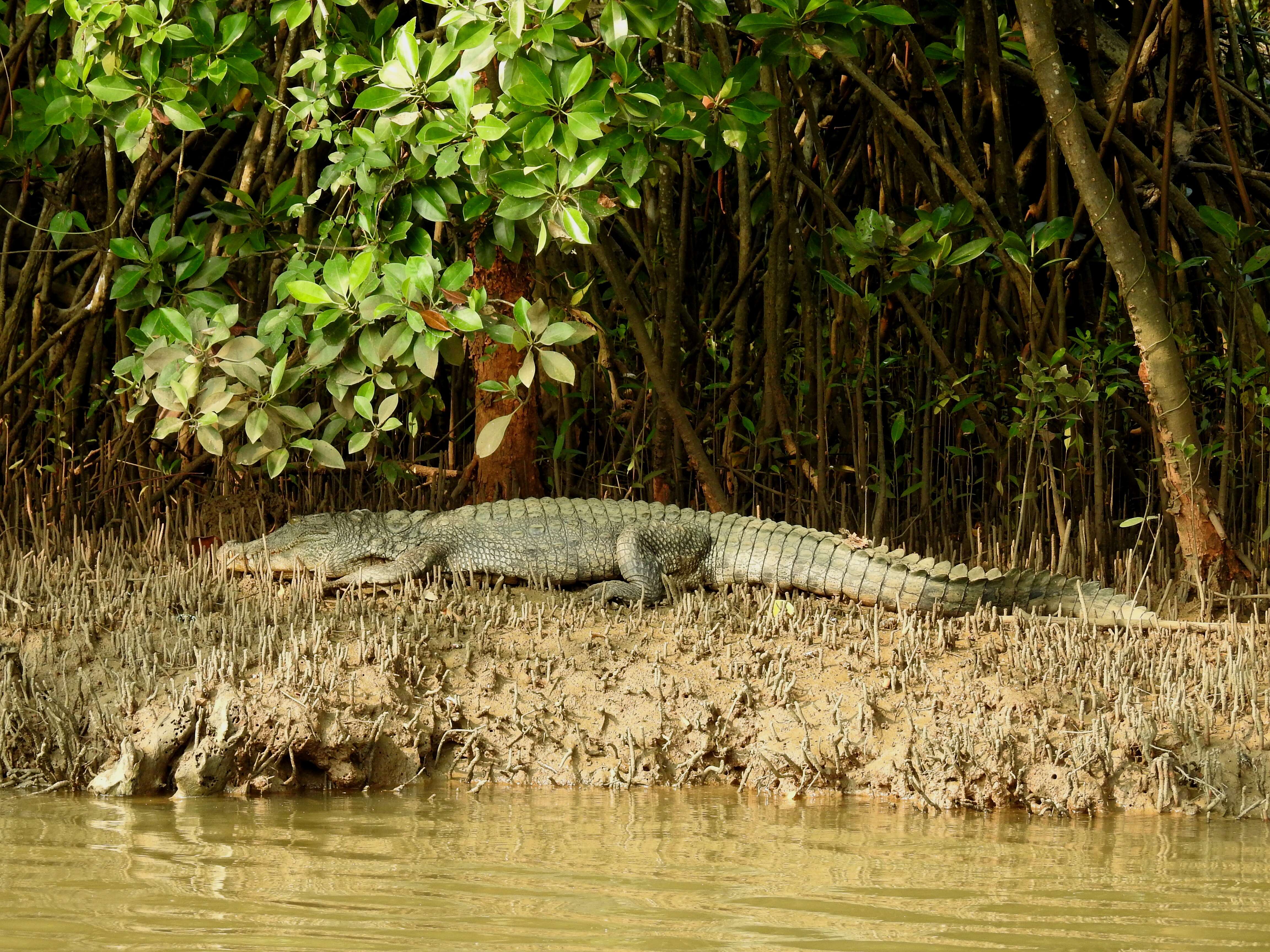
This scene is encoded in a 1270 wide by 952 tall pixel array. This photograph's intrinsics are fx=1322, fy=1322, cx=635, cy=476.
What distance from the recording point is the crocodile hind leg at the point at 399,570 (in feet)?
16.9

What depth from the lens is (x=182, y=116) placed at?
423 cm

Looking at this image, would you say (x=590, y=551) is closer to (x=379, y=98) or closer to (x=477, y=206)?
(x=477, y=206)

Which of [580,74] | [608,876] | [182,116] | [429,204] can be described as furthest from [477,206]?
[608,876]

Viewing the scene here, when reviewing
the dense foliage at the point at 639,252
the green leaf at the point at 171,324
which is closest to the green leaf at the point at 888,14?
the dense foliage at the point at 639,252

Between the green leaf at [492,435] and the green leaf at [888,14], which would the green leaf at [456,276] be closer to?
the green leaf at [492,435]

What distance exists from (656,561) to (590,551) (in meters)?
0.29

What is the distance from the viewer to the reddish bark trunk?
543cm

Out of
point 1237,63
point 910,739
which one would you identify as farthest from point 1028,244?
point 910,739

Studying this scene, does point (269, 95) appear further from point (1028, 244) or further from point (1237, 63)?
point (1237, 63)

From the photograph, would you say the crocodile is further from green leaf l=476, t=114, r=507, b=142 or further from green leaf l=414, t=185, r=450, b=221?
green leaf l=476, t=114, r=507, b=142

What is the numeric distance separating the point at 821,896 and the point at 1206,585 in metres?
2.90

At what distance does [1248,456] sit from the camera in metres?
5.71

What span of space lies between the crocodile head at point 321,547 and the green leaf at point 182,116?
1.73m

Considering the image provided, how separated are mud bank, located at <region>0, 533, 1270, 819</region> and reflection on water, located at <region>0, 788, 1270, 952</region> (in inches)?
5.8
